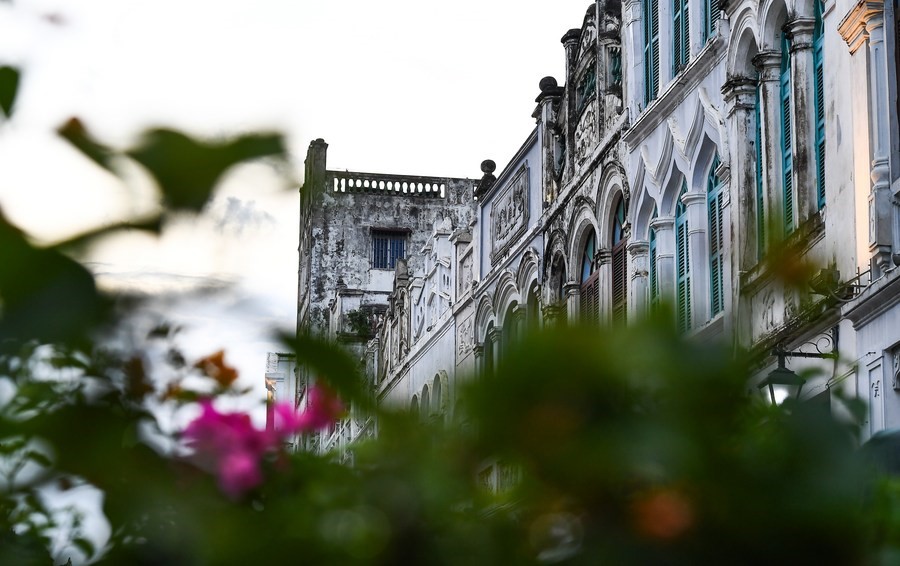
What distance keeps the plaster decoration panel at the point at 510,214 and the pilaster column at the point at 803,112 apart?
8.66 metres

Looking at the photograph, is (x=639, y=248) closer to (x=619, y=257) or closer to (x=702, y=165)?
(x=619, y=257)

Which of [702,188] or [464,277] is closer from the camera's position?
→ [702,188]

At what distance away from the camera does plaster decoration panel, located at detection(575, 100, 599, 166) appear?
17.6 m

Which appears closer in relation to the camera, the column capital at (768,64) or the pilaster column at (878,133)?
the pilaster column at (878,133)

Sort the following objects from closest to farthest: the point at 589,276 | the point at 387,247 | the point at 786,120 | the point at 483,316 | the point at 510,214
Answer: the point at 786,120 → the point at 589,276 → the point at 510,214 → the point at 483,316 → the point at 387,247

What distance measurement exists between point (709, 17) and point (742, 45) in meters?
1.33

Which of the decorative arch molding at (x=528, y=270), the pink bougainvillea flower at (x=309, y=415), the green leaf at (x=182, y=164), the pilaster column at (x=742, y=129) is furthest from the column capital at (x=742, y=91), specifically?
the green leaf at (x=182, y=164)

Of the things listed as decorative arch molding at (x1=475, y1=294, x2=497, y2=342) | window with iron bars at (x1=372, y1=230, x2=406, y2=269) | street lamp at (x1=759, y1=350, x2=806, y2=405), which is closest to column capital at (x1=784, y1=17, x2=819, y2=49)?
street lamp at (x1=759, y1=350, x2=806, y2=405)

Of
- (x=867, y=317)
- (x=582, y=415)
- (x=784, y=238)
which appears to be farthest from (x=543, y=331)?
(x=867, y=317)

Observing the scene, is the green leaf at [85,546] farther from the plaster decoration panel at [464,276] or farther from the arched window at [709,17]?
the plaster decoration panel at [464,276]

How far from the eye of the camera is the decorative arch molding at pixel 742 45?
12.9m

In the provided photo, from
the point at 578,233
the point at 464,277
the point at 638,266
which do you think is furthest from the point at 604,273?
the point at 464,277

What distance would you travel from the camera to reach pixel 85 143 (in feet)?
3.31

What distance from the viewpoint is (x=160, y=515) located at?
105 cm
